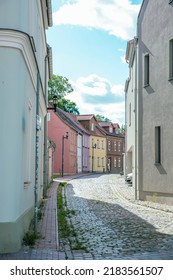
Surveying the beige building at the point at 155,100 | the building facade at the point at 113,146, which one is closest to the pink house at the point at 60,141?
the building facade at the point at 113,146

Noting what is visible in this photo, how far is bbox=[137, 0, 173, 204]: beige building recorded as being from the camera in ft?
52.1

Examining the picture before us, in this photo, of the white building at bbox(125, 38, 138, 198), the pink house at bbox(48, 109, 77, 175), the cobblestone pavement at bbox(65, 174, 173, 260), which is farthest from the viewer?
the pink house at bbox(48, 109, 77, 175)

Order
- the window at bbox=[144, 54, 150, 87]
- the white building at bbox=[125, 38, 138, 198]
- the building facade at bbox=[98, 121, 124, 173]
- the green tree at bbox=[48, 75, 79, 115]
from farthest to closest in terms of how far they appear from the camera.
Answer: the building facade at bbox=[98, 121, 124, 173], the green tree at bbox=[48, 75, 79, 115], the white building at bbox=[125, 38, 138, 198], the window at bbox=[144, 54, 150, 87]

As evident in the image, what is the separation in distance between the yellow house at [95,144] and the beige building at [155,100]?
4982 cm

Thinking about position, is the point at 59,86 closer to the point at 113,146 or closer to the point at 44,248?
the point at 113,146

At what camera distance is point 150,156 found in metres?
17.4

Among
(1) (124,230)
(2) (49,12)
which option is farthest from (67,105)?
(1) (124,230)

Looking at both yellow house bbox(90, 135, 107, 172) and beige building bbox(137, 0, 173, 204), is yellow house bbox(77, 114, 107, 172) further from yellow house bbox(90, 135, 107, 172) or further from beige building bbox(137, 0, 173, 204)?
beige building bbox(137, 0, 173, 204)

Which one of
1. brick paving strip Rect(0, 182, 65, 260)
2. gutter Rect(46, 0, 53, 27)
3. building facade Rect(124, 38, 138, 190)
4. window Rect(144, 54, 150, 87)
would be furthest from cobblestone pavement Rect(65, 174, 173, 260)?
gutter Rect(46, 0, 53, 27)

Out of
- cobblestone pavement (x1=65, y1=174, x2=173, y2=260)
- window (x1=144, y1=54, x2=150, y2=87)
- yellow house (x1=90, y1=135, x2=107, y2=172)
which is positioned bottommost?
cobblestone pavement (x1=65, y1=174, x2=173, y2=260)

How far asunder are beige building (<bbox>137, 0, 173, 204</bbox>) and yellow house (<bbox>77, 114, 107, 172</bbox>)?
4982 cm

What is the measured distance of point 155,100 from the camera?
17.1 metres
